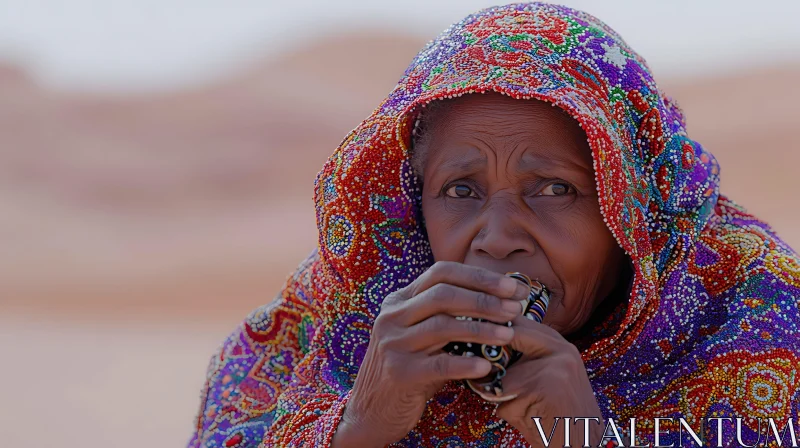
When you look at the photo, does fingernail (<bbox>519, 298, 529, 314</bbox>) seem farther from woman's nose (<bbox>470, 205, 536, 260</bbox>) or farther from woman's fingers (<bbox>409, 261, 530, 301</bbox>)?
woman's nose (<bbox>470, 205, 536, 260</bbox>)

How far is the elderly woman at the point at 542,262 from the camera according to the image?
247 centimetres

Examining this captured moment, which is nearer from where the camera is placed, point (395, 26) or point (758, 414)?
point (758, 414)

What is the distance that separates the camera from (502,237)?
2.70 m

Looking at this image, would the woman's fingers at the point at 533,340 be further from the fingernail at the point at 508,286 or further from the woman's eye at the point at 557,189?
the woman's eye at the point at 557,189

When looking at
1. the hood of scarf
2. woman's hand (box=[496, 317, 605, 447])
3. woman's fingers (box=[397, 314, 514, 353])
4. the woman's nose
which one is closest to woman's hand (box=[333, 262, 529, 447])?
woman's fingers (box=[397, 314, 514, 353])

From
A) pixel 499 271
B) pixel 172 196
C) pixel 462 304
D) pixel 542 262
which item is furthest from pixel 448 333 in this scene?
pixel 172 196

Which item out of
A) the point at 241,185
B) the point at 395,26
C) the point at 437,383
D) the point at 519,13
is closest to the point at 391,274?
the point at 437,383

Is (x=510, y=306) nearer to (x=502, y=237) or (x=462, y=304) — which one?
(x=462, y=304)

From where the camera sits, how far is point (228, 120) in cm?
2008

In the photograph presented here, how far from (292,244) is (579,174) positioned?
9.95 meters

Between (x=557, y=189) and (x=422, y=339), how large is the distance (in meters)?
0.75

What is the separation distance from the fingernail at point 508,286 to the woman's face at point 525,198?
38 centimetres

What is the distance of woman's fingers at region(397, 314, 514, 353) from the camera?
228cm

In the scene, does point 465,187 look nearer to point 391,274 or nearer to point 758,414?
point 391,274
